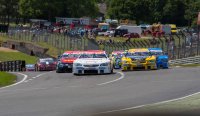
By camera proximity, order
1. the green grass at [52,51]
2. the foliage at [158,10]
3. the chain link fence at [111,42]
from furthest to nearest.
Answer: the foliage at [158,10] < the green grass at [52,51] < the chain link fence at [111,42]

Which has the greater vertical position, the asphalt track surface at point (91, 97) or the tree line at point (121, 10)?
the tree line at point (121, 10)

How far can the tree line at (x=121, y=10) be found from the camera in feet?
393

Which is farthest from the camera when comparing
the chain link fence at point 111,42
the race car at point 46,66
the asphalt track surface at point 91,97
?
the chain link fence at point 111,42

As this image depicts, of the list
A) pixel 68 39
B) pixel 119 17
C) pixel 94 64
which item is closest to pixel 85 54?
pixel 94 64

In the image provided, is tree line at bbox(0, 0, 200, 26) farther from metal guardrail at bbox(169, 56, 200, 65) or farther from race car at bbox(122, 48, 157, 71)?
race car at bbox(122, 48, 157, 71)

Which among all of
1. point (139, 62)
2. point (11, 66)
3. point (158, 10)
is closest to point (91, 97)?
point (139, 62)

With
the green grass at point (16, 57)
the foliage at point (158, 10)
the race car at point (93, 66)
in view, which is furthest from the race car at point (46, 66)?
the foliage at point (158, 10)

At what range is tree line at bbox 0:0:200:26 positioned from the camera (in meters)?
120

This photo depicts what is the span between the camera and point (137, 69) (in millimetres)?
27562

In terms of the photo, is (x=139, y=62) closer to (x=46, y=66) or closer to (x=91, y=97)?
(x=91, y=97)

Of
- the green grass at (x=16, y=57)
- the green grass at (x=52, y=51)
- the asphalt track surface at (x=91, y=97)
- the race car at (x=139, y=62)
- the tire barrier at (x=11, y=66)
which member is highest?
the green grass at (x=52, y=51)

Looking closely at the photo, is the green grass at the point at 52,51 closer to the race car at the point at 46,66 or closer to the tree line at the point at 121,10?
the race car at the point at 46,66

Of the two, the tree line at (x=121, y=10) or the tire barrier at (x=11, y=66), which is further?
the tree line at (x=121, y=10)

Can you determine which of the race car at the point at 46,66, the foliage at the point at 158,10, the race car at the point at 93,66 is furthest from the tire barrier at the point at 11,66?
the foliage at the point at 158,10
